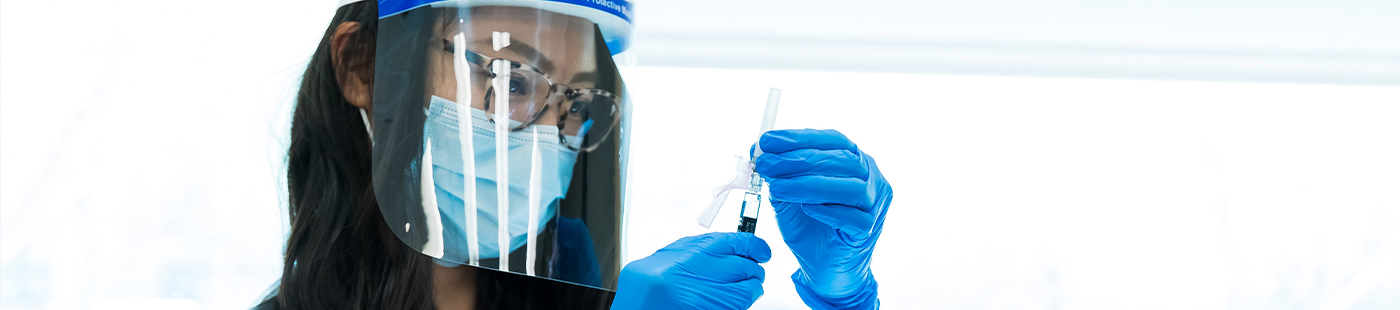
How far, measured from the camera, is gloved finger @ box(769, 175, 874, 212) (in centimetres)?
81

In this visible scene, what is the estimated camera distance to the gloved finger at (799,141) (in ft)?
2.74

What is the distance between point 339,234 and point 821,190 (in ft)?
2.37

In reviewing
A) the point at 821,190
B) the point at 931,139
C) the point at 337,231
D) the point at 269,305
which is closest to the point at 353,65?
the point at 337,231

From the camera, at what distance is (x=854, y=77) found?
1766mm

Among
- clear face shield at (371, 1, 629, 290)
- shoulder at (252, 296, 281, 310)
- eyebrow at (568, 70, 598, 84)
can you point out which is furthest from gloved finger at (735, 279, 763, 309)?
shoulder at (252, 296, 281, 310)

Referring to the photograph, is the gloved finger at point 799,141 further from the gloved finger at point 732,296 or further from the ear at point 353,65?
the ear at point 353,65

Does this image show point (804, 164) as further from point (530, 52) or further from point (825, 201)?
point (530, 52)

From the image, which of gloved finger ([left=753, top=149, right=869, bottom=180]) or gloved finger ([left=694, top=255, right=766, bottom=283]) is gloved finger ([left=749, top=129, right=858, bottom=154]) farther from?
gloved finger ([left=694, top=255, right=766, bottom=283])

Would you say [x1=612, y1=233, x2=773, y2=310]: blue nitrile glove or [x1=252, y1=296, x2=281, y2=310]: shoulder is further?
[x1=252, y1=296, x2=281, y2=310]: shoulder

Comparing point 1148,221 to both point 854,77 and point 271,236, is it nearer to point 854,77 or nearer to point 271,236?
point 854,77

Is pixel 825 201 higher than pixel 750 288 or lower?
higher

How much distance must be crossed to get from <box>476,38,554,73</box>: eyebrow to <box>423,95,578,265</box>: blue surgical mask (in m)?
0.07

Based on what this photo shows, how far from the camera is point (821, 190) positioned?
813 mm

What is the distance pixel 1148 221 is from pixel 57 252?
3158 mm
